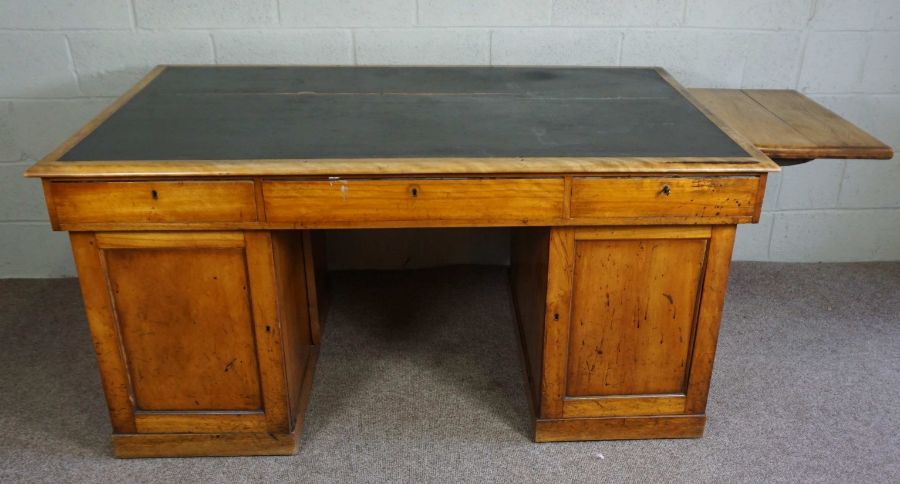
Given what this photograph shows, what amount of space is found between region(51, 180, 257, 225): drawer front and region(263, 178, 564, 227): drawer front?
7 centimetres

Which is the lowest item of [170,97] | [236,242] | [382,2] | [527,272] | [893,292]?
[893,292]

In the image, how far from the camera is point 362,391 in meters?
2.06

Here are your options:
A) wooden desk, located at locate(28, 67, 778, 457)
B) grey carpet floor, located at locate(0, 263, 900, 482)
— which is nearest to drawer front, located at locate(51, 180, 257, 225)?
wooden desk, located at locate(28, 67, 778, 457)

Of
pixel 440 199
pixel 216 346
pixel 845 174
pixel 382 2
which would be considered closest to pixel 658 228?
pixel 440 199

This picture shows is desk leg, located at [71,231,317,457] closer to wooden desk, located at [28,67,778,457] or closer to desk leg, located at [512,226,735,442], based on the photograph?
wooden desk, located at [28,67,778,457]

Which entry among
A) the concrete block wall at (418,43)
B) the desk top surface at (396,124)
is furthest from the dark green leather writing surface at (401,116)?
the concrete block wall at (418,43)

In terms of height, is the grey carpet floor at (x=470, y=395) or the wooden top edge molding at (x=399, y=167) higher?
the wooden top edge molding at (x=399, y=167)

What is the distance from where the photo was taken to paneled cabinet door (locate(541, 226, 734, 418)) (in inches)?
65.2

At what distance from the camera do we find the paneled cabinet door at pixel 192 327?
5.26ft

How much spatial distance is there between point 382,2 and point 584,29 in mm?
638

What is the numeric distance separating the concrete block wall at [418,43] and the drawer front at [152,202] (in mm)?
976

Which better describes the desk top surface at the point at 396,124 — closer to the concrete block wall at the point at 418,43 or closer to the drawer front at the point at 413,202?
the drawer front at the point at 413,202

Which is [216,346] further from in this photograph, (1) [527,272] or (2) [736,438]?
(2) [736,438]

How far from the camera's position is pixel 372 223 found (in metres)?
1.58
